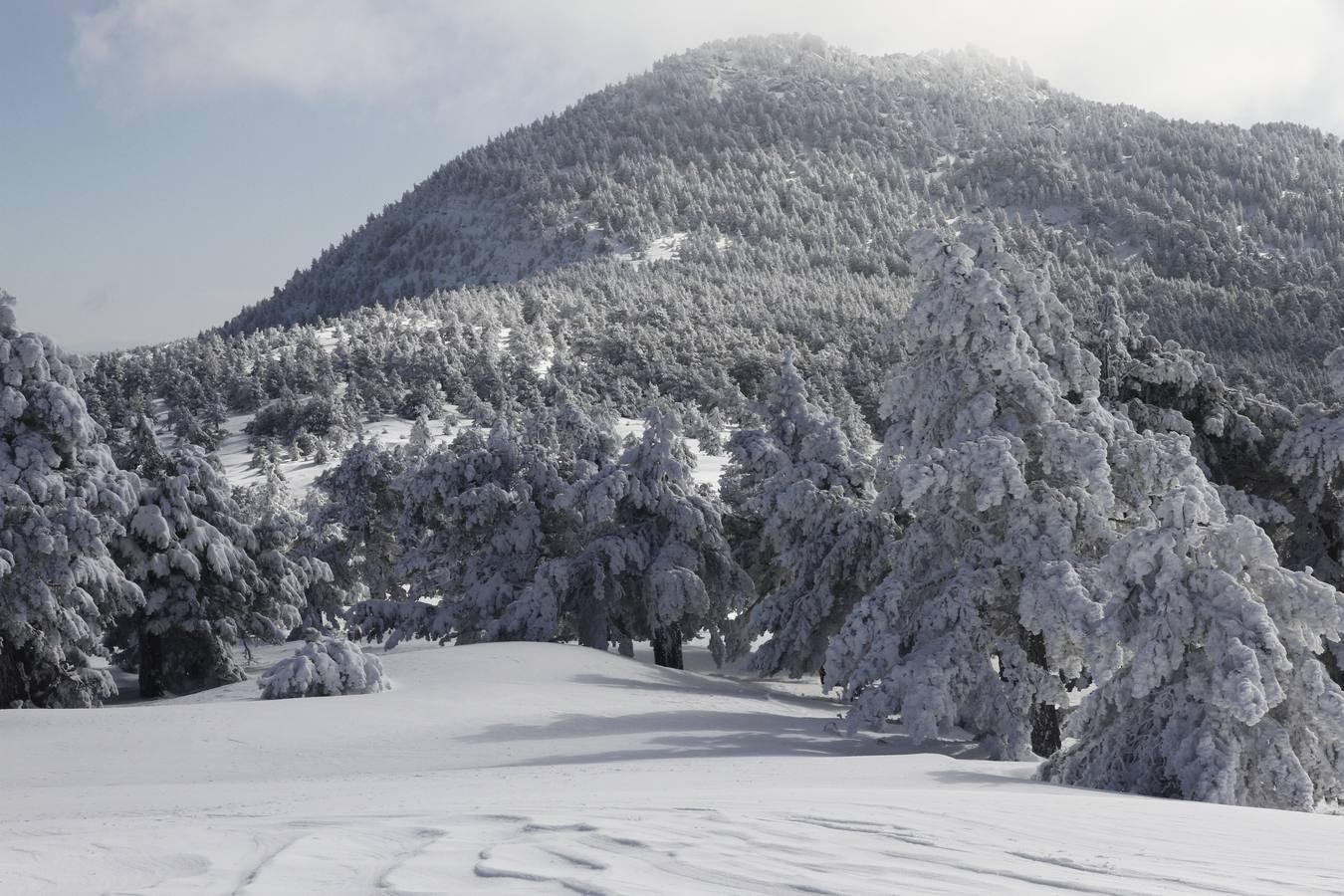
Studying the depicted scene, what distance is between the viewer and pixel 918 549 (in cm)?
1770

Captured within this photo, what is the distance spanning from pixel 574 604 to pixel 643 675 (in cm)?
479

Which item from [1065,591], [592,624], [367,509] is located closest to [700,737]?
[1065,591]

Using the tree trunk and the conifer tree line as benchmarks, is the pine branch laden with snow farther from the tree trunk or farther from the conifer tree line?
the tree trunk

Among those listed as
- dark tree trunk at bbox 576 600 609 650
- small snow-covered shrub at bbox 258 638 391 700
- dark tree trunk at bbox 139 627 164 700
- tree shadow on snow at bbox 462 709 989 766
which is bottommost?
dark tree trunk at bbox 139 627 164 700

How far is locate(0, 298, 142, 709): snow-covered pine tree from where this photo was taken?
60.8 ft

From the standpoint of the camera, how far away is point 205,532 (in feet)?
79.6

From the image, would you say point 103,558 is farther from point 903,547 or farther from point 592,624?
point 903,547

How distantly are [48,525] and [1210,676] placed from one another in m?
18.5

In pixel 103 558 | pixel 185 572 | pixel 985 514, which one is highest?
pixel 985 514

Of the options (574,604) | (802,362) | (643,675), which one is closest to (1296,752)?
(643,675)

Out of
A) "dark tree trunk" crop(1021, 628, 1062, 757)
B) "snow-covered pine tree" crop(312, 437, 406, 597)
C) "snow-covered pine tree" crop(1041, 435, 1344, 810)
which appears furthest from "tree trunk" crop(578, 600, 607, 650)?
"snow-covered pine tree" crop(1041, 435, 1344, 810)

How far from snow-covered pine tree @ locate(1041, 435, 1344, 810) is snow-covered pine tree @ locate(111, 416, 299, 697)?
19.3 metres

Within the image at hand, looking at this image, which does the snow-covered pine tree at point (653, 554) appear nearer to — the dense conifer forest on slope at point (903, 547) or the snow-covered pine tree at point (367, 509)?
the dense conifer forest on slope at point (903, 547)

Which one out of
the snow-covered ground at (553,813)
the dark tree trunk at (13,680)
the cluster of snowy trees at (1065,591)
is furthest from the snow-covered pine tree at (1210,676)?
the dark tree trunk at (13,680)
